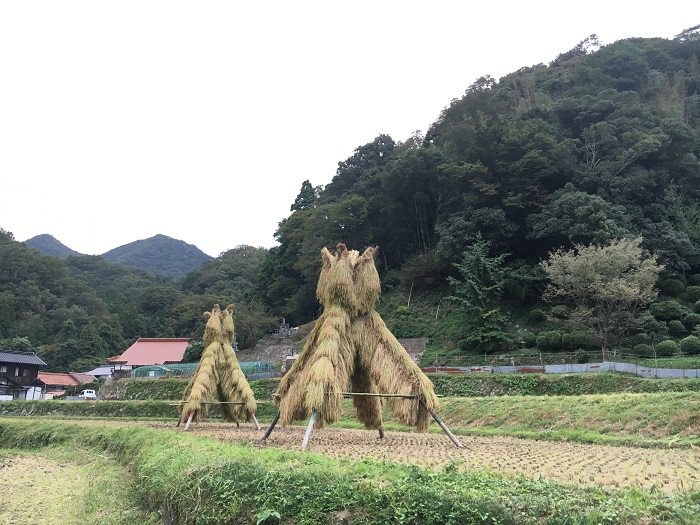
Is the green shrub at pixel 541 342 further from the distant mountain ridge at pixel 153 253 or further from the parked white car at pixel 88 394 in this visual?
the distant mountain ridge at pixel 153 253

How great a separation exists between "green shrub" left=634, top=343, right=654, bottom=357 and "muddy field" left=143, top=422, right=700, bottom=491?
1542cm

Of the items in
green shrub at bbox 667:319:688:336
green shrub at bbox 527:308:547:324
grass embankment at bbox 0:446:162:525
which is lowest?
grass embankment at bbox 0:446:162:525

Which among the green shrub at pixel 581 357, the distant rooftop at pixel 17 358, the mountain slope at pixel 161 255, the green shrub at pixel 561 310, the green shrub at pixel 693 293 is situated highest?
the mountain slope at pixel 161 255

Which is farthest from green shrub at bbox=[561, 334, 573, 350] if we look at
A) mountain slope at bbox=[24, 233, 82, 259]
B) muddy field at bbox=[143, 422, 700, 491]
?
mountain slope at bbox=[24, 233, 82, 259]

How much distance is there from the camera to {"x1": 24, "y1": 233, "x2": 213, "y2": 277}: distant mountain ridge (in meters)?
141

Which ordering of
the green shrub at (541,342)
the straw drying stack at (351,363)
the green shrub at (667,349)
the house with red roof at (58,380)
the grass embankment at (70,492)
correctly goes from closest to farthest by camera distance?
the grass embankment at (70,492), the straw drying stack at (351,363), the green shrub at (667,349), the green shrub at (541,342), the house with red roof at (58,380)

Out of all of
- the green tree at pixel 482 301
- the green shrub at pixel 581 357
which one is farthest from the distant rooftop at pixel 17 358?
the green shrub at pixel 581 357

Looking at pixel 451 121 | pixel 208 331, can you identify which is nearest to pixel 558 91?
pixel 451 121

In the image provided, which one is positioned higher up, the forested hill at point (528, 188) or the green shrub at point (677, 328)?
the forested hill at point (528, 188)

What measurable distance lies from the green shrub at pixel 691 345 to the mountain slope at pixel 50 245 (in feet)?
492

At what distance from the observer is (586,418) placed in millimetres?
15969

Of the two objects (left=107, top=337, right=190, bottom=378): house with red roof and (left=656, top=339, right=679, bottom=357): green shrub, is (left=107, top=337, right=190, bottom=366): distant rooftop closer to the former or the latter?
(left=107, top=337, right=190, bottom=378): house with red roof

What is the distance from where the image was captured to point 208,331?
71.9 feet

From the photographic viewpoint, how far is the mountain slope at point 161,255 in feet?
458
